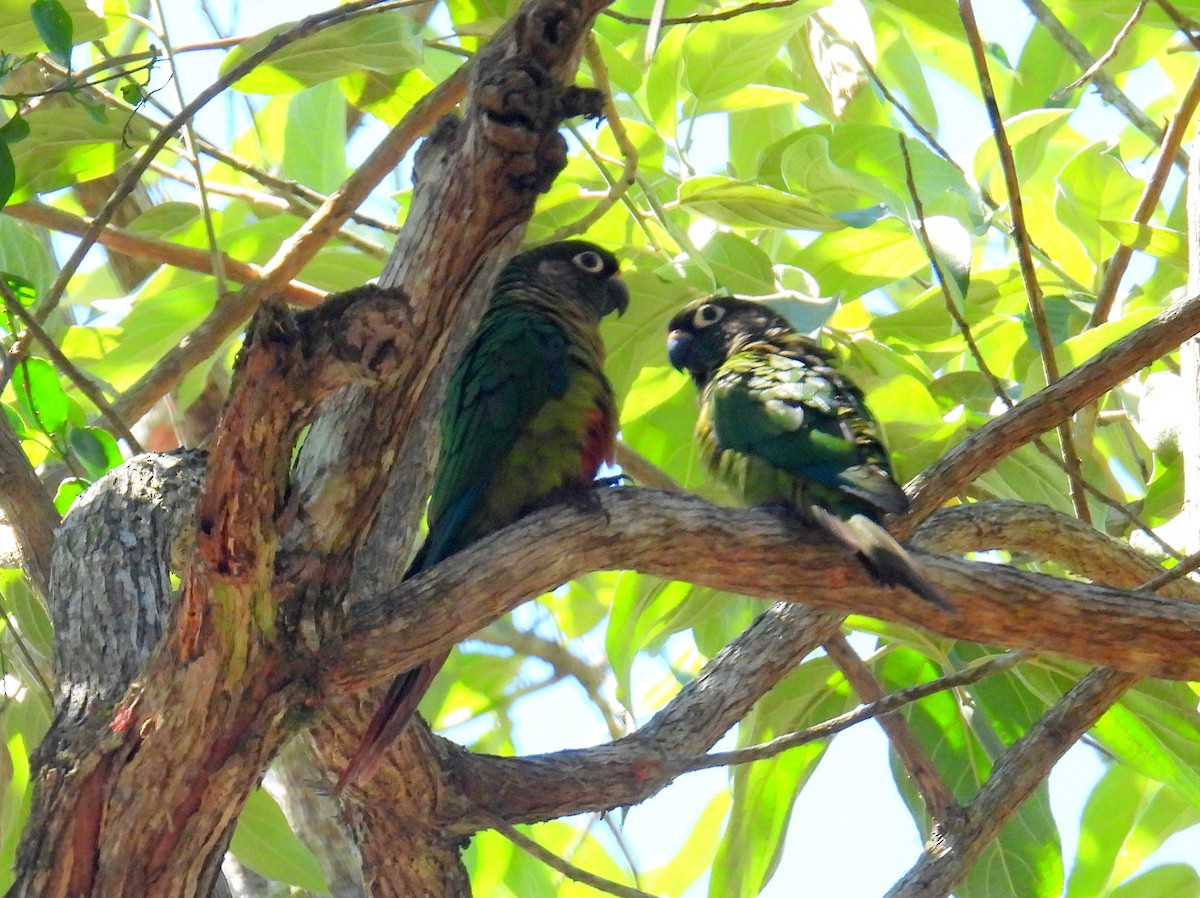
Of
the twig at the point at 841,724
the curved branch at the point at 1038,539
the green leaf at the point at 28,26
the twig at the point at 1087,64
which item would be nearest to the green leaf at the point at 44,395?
the green leaf at the point at 28,26

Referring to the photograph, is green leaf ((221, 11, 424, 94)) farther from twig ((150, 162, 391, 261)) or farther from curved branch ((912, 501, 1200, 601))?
curved branch ((912, 501, 1200, 601))

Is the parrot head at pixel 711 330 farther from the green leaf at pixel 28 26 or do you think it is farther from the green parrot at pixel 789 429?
the green leaf at pixel 28 26

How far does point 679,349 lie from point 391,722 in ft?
6.26

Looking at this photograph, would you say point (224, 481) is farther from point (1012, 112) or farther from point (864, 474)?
point (1012, 112)

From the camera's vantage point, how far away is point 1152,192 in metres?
3.27

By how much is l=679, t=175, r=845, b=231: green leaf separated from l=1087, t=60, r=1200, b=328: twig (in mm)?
738

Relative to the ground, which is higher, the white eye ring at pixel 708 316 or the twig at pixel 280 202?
the twig at pixel 280 202

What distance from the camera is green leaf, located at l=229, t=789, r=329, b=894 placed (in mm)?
3016

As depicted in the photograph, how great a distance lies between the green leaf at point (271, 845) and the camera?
3.02 meters

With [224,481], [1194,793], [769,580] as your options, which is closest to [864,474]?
[769,580]

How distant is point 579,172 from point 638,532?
1687 millimetres

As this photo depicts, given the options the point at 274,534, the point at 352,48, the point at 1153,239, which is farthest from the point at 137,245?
the point at 1153,239

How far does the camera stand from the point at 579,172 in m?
3.72

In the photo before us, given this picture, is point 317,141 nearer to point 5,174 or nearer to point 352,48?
point 352,48
